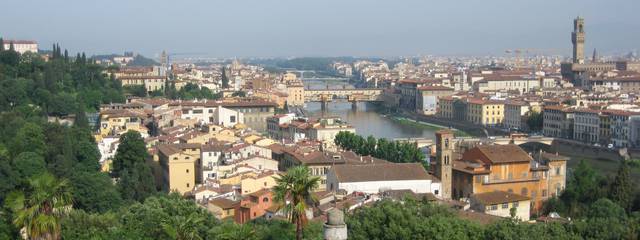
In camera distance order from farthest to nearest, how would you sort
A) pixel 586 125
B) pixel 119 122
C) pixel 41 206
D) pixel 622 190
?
pixel 586 125 < pixel 119 122 < pixel 622 190 < pixel 41 206

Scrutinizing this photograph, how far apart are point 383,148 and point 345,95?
30.7 m

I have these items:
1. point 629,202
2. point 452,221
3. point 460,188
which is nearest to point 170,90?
point 460,188

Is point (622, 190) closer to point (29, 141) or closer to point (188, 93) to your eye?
point (29, 141)

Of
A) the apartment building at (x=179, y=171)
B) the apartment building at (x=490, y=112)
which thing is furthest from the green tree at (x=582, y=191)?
the apartment building at (x=490, y=112)

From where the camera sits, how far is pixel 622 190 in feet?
47.8

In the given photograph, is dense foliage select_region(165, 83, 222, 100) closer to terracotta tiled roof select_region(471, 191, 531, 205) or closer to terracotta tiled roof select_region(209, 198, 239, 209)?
terracotta tiled roof select_region(209, 198, 239, 209)

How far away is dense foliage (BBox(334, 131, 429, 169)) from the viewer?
1938cm

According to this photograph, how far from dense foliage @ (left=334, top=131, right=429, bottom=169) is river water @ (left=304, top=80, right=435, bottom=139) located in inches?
395

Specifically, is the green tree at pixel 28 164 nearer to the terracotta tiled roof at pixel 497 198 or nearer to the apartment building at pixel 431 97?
the terracotta tiled roof at pixel 497 198

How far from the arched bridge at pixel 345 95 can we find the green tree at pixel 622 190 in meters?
35.1

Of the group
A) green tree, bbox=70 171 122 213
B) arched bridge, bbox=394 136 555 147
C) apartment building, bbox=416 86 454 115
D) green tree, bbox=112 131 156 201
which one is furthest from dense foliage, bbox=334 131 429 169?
apartment building, bbox=416 86 454 115

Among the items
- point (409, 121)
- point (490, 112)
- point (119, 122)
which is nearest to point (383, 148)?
point (119, 122)

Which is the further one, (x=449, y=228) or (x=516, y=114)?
(x=516, y=114)

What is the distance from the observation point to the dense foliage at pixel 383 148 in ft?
63.6
